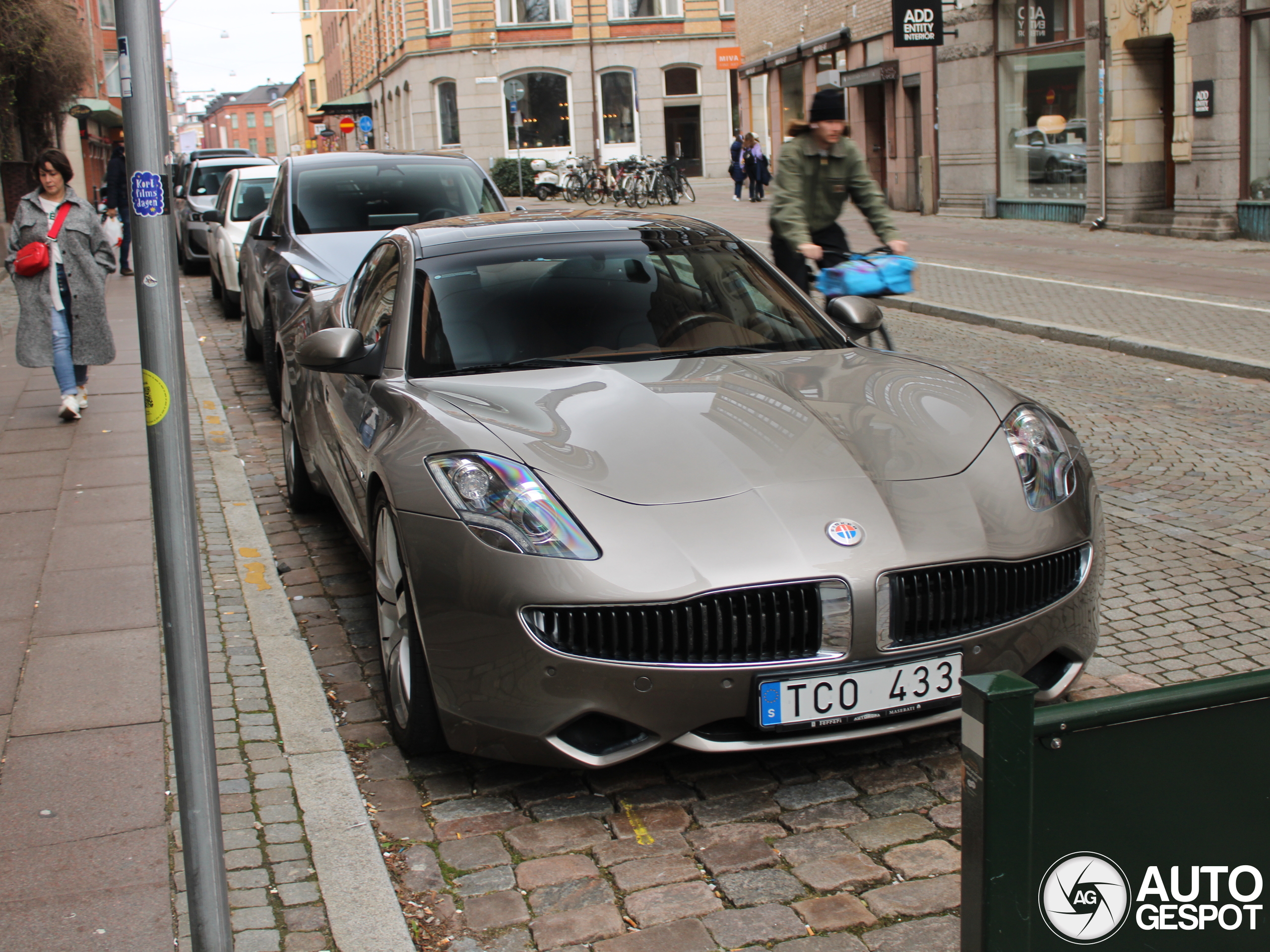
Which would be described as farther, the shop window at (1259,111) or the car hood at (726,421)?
the shop window at (1259,111)

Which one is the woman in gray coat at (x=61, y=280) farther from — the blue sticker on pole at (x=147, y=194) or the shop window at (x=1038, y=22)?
the shop window at (x=1038, y=22)

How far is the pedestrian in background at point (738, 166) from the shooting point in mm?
35094

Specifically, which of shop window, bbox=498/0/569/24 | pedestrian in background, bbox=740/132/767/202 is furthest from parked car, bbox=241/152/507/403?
shop window, bbox=498/0/569/24

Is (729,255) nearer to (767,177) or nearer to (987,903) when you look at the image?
(987,903)

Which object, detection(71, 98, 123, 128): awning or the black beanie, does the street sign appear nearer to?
the black beanie

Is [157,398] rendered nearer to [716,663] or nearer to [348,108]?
[716,663]

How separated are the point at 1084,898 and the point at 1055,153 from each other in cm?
2239

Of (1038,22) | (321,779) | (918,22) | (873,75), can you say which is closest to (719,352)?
(321,779)

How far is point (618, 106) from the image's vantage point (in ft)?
180

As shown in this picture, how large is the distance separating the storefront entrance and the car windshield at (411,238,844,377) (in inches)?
2006

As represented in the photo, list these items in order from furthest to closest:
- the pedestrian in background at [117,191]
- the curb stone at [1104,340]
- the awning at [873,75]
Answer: the awning at [873,75] → the pedestrian in background at [117,191] → the curb stone at [1104,340]

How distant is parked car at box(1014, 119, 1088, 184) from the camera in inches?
861

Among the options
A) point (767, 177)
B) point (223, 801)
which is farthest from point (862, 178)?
point (767, 177)

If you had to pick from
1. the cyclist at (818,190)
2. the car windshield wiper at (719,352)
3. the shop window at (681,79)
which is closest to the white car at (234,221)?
the cyclist at (818,190)
